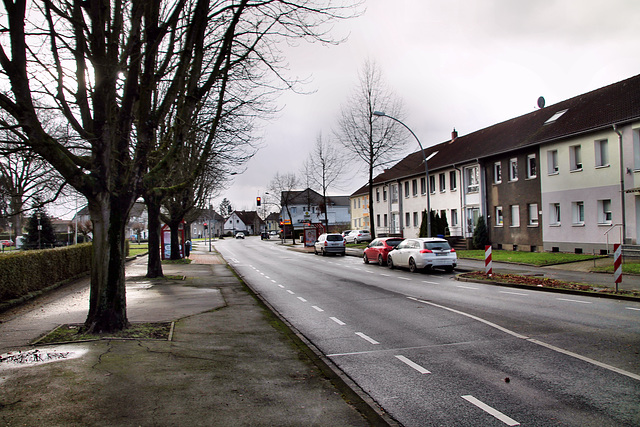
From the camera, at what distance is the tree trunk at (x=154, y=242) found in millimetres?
20734

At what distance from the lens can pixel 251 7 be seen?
33.5 feet

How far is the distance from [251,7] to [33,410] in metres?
8.35

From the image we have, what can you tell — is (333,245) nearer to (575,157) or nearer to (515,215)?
(515,215)

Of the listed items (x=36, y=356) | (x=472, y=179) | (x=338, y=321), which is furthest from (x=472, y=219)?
(x=36, y=356)

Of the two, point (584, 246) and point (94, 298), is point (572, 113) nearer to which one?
point (584, 246)

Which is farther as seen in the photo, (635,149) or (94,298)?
(635,149)

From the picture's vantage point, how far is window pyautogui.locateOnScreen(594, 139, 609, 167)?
25.1 meters

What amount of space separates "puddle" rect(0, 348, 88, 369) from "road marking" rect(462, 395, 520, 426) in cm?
507

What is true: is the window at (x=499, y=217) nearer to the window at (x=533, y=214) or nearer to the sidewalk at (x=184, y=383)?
the window at (x=533, y=214)

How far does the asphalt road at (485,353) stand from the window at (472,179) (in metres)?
23.1

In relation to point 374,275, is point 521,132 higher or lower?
higher

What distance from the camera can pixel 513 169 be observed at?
32500mm

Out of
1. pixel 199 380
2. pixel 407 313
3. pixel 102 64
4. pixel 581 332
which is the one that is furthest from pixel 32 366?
pixel 581 332

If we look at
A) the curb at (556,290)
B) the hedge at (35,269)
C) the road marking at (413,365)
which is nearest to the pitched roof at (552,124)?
the curb at (556,290)
